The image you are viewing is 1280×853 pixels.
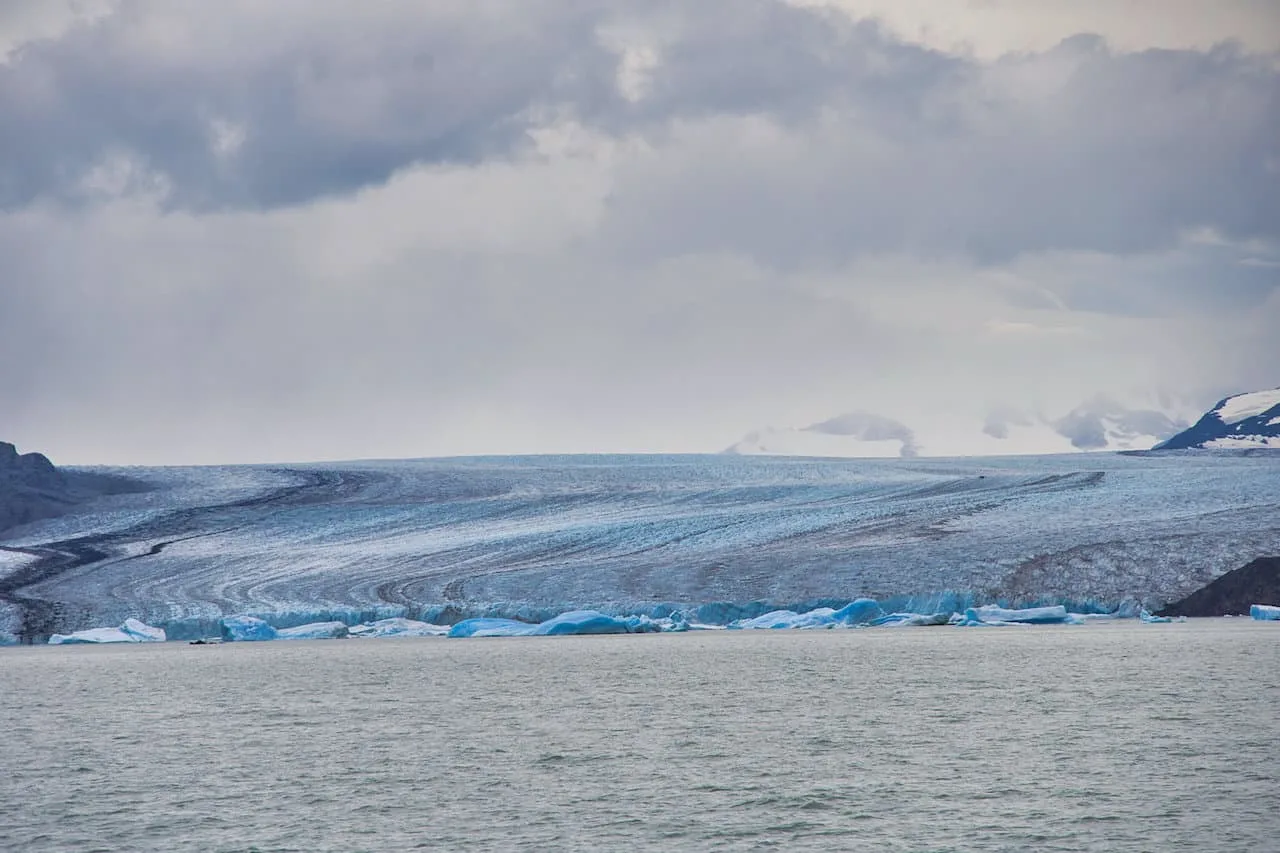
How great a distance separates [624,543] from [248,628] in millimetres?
12561

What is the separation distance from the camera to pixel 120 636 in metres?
40.6

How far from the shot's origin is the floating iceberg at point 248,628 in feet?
130

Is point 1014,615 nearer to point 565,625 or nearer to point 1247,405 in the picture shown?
point 565,625

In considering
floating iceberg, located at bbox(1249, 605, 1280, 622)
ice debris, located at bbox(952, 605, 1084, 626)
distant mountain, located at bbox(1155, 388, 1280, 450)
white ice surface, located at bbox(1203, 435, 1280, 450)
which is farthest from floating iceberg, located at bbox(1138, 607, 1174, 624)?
distant mountain, located at bbox(1155, 388, 1280, 450)

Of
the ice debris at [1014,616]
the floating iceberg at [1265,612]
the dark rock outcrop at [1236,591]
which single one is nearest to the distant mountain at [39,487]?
the ice debris at [1014,616]

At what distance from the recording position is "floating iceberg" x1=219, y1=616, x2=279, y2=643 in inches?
1556

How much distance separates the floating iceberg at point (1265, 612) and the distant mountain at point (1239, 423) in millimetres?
93846

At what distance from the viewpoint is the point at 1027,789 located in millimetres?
15203

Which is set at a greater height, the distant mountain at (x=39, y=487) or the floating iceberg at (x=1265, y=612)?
the distant mountain at (x=39, y=487)

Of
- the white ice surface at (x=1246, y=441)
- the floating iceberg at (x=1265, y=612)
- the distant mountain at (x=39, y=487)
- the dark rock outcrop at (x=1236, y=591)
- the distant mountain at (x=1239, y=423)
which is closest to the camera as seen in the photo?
the floating iceberg at (x=1265, y=612)

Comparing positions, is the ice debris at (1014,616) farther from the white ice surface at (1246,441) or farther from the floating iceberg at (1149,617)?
the white ice surface at (1246,441)

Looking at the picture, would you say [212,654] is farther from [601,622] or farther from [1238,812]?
[1238,812]

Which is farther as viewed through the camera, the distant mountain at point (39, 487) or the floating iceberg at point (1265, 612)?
the distant mountain at point (39, 487)

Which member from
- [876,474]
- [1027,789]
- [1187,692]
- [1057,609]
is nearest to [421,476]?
[876,474]
